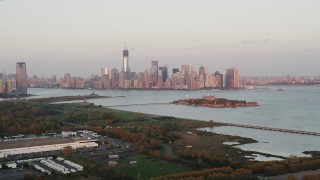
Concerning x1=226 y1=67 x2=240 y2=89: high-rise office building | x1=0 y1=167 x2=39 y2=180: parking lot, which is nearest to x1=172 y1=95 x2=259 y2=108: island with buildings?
x1=0 y1=167 x2=39 y2=180: parking lot

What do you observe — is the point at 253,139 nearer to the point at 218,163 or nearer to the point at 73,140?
the point at 218,163

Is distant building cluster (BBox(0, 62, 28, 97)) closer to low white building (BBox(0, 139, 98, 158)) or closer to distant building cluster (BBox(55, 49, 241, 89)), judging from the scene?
distant building cluster (BBox(55, 49, 241, 89))

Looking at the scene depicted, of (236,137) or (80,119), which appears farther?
(80,119)

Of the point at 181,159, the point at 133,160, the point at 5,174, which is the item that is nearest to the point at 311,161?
the point at 181,159

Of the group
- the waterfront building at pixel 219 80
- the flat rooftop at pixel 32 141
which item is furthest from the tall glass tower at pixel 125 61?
the flat rooftop at pixel 32 141

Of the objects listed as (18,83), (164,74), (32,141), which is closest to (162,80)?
(164,74)

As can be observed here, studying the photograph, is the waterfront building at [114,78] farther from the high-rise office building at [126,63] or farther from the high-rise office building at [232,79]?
the high-rise office building at [232,79]

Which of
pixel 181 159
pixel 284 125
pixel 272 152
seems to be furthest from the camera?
pixel 284 125
